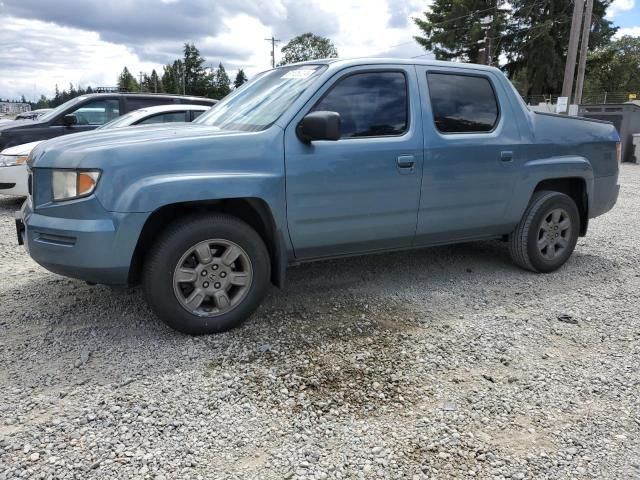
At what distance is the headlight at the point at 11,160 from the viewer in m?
7.44

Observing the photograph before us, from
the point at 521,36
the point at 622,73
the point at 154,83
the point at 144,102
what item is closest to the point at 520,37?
the point at 521,36

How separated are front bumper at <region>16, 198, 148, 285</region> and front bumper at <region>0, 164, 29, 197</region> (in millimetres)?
4709

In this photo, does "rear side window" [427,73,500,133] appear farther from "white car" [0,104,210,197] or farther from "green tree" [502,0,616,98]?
Answer: "green tree" [502,0,616,98]

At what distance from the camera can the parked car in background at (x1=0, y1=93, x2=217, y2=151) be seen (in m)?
8.12

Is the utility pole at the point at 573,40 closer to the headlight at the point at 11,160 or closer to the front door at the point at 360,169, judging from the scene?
the front door at the point at 360,169

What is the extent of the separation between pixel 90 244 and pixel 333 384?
1667 mm

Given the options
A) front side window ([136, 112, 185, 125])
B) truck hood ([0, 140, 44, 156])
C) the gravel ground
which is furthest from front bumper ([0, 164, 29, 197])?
the gravel ground

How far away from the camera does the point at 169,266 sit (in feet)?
11.0

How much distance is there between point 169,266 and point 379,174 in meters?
1.65

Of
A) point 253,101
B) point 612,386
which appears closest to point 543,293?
point 612,386

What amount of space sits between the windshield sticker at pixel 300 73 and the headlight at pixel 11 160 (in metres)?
5.02

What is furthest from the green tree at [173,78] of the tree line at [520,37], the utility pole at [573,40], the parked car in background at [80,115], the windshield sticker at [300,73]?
the windshield sticker at [300,73]

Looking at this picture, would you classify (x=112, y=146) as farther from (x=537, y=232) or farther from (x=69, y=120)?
(x=69, y=120)

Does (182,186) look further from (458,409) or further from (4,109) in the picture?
(4,109)
